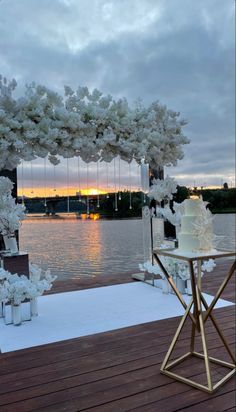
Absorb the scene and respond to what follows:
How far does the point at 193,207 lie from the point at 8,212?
1.73 meters

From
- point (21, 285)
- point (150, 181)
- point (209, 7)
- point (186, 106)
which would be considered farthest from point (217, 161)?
point (21, 285)

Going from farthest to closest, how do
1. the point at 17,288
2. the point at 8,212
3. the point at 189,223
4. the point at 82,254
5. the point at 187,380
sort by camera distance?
the point at 82,254
the point at 8,212
the point at 17,288
the point at 189,223
the point at 187,380

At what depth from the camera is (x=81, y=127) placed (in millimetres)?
2816

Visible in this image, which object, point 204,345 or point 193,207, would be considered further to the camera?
Answer: point 193,207

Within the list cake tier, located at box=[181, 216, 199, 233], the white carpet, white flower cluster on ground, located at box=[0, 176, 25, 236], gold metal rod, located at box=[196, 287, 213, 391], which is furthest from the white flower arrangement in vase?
gold metal rod, located at box=[196, 287, 213, 391]

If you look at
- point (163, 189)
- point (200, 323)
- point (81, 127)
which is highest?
point (81, 127)

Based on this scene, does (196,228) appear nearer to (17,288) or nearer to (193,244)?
(193,244)

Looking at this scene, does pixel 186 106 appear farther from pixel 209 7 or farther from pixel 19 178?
pixel 19 178

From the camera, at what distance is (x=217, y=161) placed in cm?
877

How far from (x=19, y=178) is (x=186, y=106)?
3.92m

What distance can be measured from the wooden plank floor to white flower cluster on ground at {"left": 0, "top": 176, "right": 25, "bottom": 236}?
3.68 ft

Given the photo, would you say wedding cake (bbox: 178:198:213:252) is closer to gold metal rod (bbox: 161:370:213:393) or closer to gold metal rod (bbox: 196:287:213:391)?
gold metal rod (bbox: 196:287:213:391)

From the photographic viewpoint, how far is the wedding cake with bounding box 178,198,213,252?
1897 mm

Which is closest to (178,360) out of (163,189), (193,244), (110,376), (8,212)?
(110,376)
